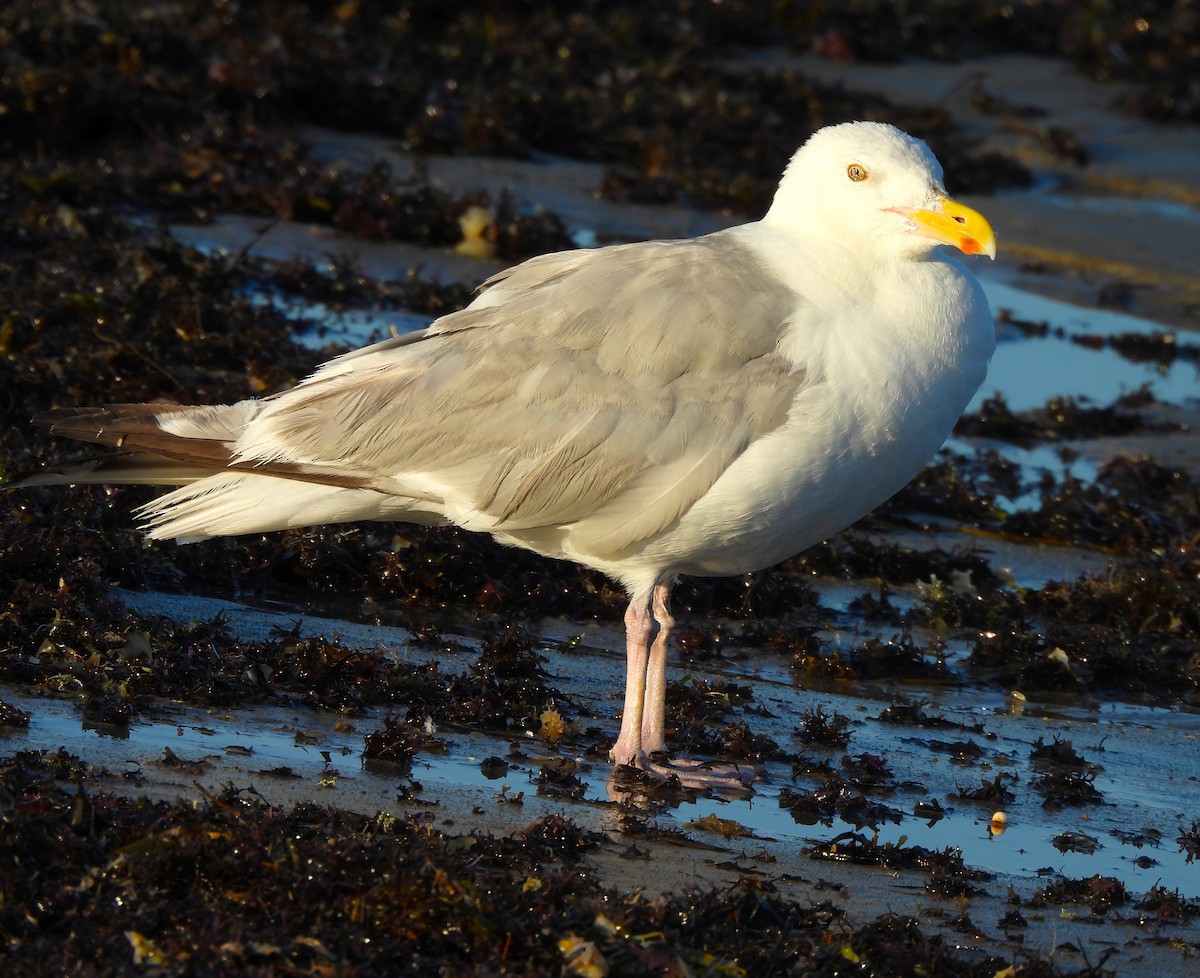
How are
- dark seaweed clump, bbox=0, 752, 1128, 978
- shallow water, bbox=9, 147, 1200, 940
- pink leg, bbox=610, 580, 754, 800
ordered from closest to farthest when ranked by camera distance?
dark seaweed clump, bbox=0, 752, 1128, 978, shallow water, bbox=9, 147, 1200, 940, pink leg, bbox=610, 580, 754, 800

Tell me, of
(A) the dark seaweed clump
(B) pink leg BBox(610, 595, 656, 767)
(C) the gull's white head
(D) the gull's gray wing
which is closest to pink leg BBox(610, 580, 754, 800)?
(B) pink leg BBox(610, 595, 656, 767)

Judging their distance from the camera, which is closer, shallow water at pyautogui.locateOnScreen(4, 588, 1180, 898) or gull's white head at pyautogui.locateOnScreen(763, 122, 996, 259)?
shallow water at pyautogui.locateOnScreen(4, 588, 1180, 898)

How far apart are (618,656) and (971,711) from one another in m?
1.32

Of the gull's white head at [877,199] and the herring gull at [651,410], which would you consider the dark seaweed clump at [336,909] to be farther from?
the gull's white head at [877,199]

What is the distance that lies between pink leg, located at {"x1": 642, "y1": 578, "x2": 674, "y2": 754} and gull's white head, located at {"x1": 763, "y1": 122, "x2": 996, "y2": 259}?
1462mm

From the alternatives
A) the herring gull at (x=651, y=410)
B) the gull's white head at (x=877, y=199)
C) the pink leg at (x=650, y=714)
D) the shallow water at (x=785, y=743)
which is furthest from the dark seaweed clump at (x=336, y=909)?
the gull's white head at (x=877, y=199)

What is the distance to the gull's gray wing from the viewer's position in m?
5.41

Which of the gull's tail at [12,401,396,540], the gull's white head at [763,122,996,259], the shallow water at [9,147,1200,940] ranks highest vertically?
the gull's white head at [763,122,996,259]

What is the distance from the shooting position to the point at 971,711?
6.36 meters

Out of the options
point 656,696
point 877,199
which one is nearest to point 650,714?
point 656,696

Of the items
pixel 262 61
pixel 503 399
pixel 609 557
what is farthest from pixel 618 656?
pixel 262 61

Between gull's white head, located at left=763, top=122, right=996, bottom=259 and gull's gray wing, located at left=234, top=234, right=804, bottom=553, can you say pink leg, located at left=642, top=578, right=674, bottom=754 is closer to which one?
gull's gray wing, located at left=234, top=234, right=804, bottom=553

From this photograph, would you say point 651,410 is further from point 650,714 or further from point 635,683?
point 650,714

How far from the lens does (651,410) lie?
5430mm
